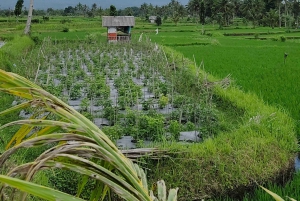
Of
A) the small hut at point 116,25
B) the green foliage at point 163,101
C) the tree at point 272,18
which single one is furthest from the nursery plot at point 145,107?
the tree at point 272,18

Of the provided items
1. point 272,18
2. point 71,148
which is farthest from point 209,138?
point 272,18

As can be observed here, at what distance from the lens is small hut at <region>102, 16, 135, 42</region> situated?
2136 cm

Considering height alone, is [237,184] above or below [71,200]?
below

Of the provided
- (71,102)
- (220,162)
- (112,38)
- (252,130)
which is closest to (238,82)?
(71,102)

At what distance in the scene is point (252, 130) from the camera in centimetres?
443

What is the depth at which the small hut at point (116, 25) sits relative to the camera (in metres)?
21.4

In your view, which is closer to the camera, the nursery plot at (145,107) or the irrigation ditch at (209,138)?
the irrigation ditch at (209,138)

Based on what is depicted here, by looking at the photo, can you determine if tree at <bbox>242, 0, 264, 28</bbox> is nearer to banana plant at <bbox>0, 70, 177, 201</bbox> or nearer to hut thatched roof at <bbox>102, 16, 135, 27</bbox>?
hut thatched roof at <bbox>102, 16, 135, 27</bbox>

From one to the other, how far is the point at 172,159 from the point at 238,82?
5.21 meters

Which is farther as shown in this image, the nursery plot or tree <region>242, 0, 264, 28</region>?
tree <region>242, 0, 264, 28</region>

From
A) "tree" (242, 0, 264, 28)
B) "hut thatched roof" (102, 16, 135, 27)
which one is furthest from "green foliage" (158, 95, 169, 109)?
"tree" (242, 0, 264, 28)

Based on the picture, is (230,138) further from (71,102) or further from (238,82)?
(238,82)

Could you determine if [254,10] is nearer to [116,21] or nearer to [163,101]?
[116,21]

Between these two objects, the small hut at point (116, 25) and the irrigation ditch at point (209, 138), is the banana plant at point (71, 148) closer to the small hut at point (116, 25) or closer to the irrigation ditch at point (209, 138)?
the irrigation ditch at point (209, 138)
